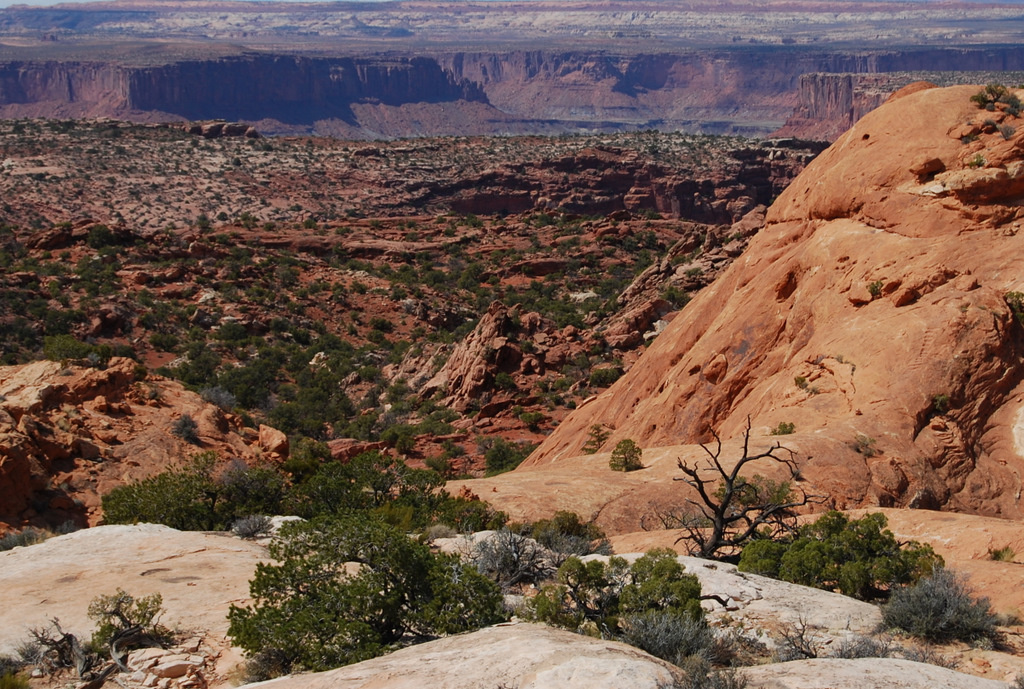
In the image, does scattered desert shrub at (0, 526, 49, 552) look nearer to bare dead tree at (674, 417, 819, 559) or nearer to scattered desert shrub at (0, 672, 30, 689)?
scattered desert shrub at (0, 672, 30, 689)

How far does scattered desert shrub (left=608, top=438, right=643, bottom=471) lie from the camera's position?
18.3 meters

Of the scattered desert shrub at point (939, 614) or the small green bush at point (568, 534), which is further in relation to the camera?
the small green bush at point (568, 534)

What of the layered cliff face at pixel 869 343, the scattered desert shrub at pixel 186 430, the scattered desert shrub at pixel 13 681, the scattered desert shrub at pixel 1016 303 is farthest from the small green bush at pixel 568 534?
the scattered desert shrub at pixel 1016 303

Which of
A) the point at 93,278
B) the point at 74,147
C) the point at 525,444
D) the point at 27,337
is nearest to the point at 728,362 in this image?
the point at 525,444

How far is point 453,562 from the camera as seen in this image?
1084 centimetres

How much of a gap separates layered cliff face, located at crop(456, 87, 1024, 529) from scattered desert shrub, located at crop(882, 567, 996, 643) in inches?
215

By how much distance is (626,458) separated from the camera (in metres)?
18.3

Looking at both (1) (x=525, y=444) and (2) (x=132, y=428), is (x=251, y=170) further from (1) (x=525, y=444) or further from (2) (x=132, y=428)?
(2) (x=132, y=428)

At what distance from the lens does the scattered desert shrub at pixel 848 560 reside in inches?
457

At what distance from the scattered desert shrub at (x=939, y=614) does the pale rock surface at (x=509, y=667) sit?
3516 millimetres

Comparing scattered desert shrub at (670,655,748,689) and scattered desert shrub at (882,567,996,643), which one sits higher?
scattered desert shrub at (670,655,748,689)

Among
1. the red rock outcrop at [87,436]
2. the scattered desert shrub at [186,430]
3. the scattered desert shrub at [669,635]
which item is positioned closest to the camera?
the scattered desert shrub at [669,635]

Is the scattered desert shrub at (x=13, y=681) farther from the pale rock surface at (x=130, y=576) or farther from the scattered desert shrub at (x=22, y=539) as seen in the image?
the scattered desert shrub at (x=22, y=539)

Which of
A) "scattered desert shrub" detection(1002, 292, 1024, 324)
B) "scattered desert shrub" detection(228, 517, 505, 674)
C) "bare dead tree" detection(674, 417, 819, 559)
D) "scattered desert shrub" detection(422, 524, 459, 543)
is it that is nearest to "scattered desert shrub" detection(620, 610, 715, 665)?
"scattered desert shrub" detection(228, 517, 505, 674)
